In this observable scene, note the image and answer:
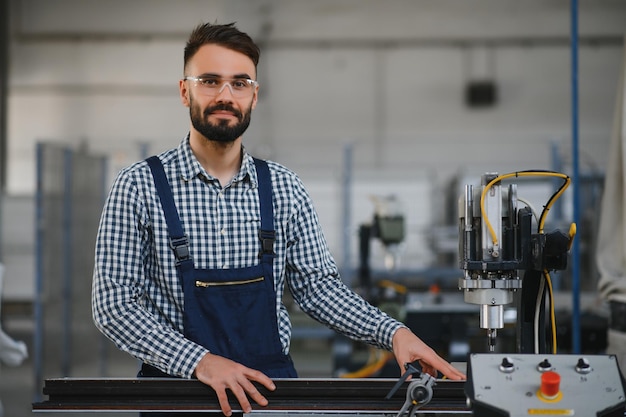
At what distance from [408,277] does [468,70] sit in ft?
11.3

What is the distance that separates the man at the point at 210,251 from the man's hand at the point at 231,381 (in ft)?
0.31

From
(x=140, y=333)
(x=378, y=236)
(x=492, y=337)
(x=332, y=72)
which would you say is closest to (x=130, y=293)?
(x=140, y=333)

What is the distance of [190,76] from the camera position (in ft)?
5.68

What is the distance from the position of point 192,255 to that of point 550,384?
2.65 ft

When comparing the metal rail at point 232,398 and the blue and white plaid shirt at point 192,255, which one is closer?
the metal rail at point 232,398

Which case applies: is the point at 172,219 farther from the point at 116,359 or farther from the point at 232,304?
the point at 116,359

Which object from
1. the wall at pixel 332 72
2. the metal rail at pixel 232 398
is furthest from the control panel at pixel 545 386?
the wall at pixel 332 72

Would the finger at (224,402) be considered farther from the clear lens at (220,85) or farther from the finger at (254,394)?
the clear lens at (220,85)

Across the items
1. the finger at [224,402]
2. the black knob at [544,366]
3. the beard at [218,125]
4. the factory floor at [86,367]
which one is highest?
the beard at [218,125]

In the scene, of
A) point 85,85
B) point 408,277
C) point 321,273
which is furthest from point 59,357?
point 321,273

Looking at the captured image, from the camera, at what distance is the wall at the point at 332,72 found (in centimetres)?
894

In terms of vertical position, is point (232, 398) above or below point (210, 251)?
below

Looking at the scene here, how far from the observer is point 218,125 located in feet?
5.58

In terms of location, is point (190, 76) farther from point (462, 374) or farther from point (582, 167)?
point (582, 167)
